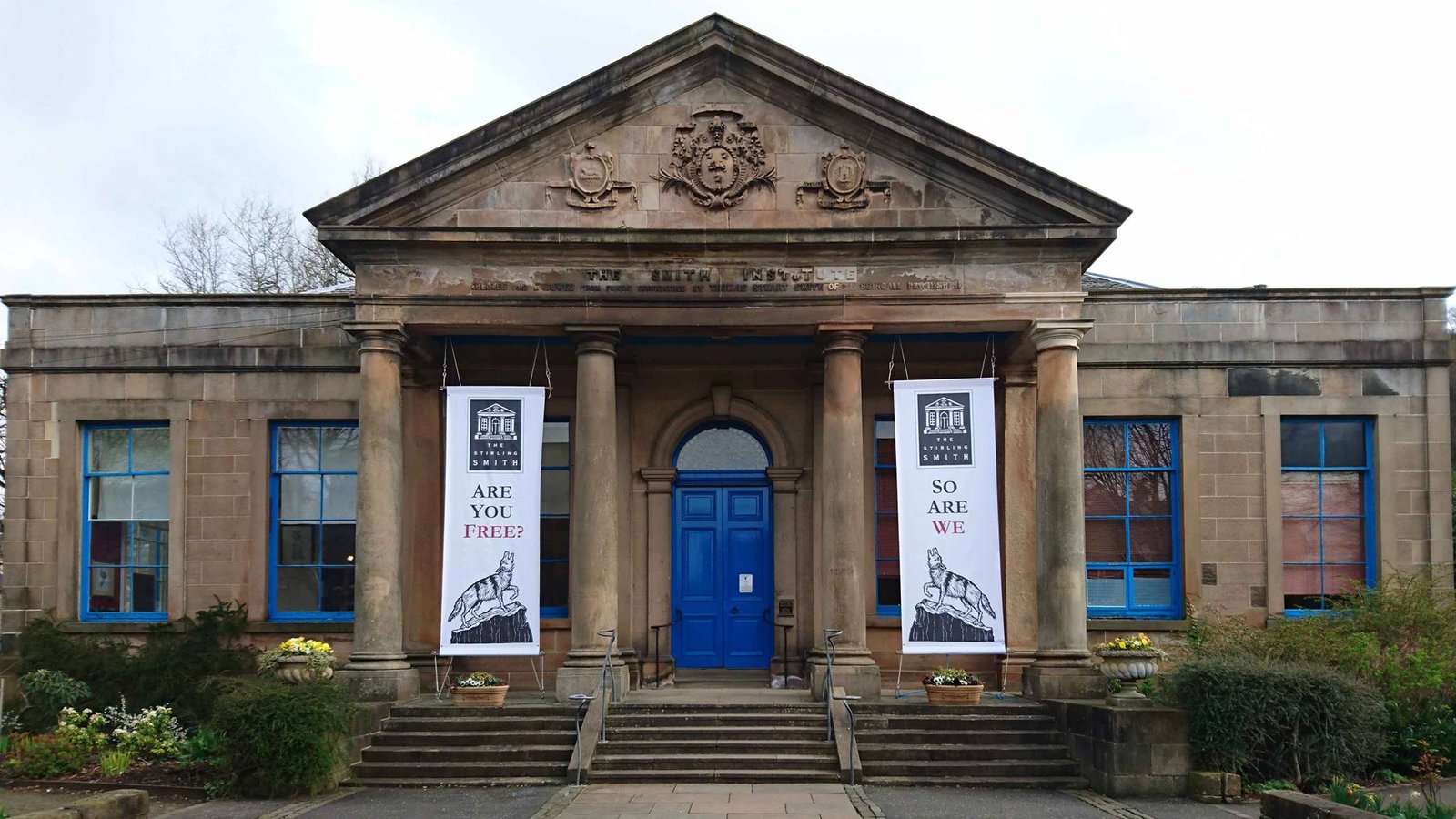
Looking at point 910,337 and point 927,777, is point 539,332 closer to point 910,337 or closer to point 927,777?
point 910,337

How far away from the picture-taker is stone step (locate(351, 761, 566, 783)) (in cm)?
1351

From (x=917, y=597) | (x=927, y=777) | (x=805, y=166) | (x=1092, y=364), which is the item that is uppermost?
(x=805, y=166)

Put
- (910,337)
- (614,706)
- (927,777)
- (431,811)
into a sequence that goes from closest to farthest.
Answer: (431,811) < (927,777) < (614,706) < (910,337)

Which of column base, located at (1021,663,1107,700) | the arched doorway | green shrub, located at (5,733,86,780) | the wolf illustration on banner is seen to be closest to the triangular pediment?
the arched doorway

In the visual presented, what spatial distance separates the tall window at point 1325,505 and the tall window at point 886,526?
5292 mm

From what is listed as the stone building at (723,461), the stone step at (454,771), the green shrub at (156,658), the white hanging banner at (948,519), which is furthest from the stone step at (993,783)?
the green shrub at (156,658)

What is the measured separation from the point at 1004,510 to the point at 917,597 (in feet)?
9.71

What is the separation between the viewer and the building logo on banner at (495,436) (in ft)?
49.5

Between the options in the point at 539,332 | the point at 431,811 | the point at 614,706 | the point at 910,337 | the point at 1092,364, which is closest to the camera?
the point at 431,811

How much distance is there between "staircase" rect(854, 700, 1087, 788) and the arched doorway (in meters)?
3.48

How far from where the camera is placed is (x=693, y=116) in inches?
617

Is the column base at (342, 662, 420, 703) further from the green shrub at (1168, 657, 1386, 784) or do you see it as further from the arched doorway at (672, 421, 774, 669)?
the green shrub at (1168, 657, 1386, 784)

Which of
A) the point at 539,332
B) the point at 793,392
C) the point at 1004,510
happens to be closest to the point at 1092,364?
the point at 1004,510

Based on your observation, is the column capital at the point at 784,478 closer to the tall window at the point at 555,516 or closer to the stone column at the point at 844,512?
the stone column at the point at 844,512
